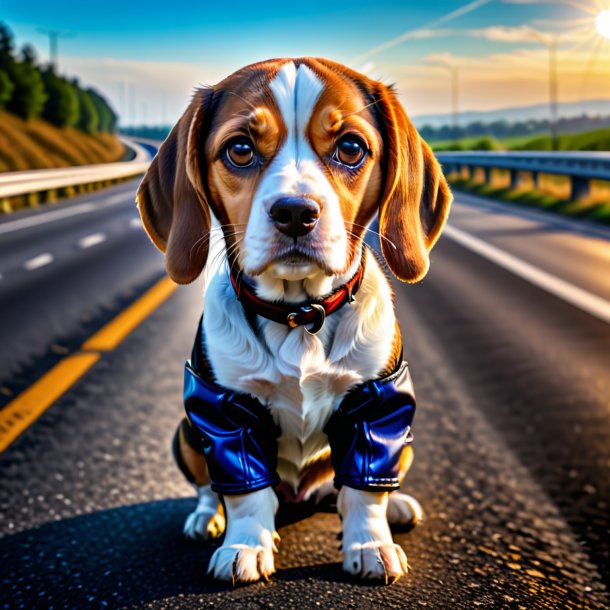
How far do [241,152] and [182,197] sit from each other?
19 cm

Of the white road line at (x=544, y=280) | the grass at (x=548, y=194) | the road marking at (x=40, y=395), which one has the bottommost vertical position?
the white road line at (x=544, y=280)

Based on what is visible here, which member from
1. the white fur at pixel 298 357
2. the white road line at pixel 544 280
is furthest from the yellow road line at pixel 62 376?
the white road line at pixel 544 280

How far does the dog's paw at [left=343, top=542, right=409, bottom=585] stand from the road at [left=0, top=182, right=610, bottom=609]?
4 cm

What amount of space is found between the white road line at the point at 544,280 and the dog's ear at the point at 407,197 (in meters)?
5.59

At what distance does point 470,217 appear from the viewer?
17.9 metres

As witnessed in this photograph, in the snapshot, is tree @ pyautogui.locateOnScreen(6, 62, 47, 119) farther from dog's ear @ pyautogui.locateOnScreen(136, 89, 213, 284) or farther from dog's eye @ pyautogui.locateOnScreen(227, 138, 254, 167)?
dog's eye @ pyautogui.locateOnScreen(227, 138, 254, 167)

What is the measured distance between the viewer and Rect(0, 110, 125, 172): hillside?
59.6 metres

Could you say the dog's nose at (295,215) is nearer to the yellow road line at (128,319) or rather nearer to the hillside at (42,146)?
the yellow road line at (128,319)

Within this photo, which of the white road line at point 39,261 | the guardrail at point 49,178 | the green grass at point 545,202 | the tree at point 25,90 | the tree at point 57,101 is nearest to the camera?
the white road line at point 39,261

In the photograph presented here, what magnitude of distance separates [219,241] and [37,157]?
205ft

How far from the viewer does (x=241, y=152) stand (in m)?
2.22

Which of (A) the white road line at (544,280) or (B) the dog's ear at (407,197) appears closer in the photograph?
(B) the dog's ear at (407,197)

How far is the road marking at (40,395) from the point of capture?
4492mm

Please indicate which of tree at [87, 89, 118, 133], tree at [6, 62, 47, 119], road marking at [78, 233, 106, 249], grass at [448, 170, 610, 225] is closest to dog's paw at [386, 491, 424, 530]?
road marking at [78, 233, 106, 249]
